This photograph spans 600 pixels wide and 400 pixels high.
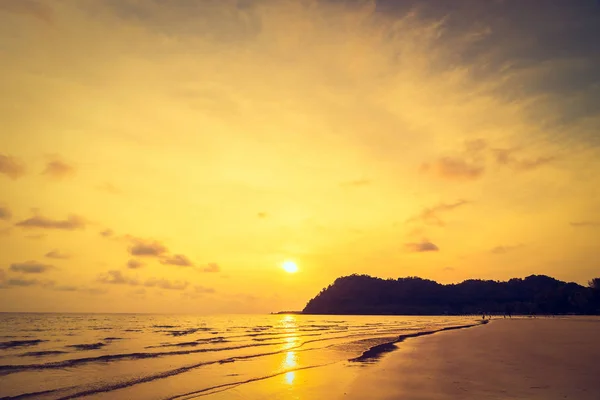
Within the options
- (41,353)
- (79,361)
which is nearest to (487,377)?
(79,361)

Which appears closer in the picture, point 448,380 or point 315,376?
point 448,380

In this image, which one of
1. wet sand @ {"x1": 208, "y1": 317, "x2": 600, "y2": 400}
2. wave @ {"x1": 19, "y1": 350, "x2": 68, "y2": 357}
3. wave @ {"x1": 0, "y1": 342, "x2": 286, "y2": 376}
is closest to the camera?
wet sand @ {"x1": 208, "y1": 317, "x2": 600, "y2": 400}

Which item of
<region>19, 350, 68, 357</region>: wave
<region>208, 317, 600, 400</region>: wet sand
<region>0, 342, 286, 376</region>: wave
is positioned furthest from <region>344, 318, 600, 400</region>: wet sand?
<region>19, 350, 68, 357</region>: wave

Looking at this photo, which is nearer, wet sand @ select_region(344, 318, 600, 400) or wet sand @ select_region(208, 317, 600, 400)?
wet sand @ select_region(344, 318, 600, 400)

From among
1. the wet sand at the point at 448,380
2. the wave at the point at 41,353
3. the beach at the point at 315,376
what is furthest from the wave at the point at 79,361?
the wet sand at the point at 448,380

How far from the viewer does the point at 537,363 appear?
2570cm

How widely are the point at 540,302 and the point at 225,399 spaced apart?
208m

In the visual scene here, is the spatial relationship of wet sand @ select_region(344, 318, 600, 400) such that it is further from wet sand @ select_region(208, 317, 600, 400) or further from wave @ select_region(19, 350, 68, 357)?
wave @ select_region(19, 350, 68, 357)

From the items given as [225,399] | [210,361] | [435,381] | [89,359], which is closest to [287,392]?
[225,399]

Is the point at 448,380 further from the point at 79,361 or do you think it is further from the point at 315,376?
the point at 79,361

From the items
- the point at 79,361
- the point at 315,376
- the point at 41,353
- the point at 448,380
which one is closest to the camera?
the point at 448,380

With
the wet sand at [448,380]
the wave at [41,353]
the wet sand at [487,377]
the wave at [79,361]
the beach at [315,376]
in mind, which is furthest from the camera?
the wave at [41,353]

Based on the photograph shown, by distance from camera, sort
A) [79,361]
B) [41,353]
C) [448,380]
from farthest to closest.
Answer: [41,353]
[79,361]
[448,380]

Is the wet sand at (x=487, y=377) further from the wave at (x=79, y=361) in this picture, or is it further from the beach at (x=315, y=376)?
the wave at (x=79, y=361)
